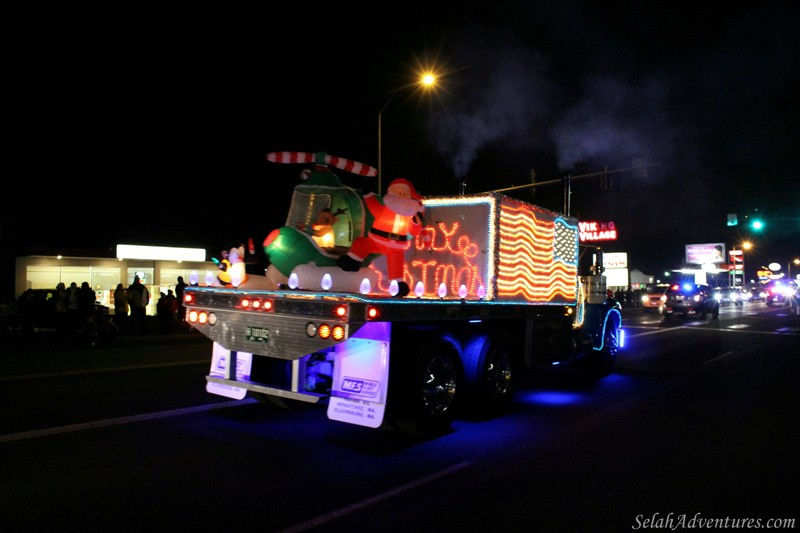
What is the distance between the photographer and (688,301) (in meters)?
29.3

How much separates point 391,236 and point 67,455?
396 cm

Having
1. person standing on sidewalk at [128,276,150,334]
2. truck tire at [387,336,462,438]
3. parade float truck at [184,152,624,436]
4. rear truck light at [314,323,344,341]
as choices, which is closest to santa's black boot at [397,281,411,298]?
parade float truck at [184,152,624,436]

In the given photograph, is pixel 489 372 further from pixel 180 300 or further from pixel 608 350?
pixel 180 300

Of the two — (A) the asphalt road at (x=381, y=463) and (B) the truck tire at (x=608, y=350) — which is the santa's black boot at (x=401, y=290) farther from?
(B) the truck tire at (x=608, y=350)

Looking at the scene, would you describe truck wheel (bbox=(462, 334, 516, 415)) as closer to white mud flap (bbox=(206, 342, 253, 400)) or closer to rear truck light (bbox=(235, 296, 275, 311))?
rear truck light (bbox=(235, 296, 275, 311))

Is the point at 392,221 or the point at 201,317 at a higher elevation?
the point at 392,221

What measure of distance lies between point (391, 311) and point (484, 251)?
8.58 ft

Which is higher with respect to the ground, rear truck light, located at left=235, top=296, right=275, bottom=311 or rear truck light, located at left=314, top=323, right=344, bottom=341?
rear truck light, located at left=235, top=296, right=275, bottom=311

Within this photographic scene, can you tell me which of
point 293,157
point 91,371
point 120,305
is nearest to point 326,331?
point 293,157

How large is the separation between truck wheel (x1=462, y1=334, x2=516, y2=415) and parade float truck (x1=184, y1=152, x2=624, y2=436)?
16 millimetres

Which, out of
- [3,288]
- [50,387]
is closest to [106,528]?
[50,387]

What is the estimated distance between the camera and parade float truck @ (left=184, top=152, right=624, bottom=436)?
5738 millimetres

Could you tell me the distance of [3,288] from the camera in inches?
888

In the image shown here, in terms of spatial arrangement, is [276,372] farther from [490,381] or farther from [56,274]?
[56,274]
